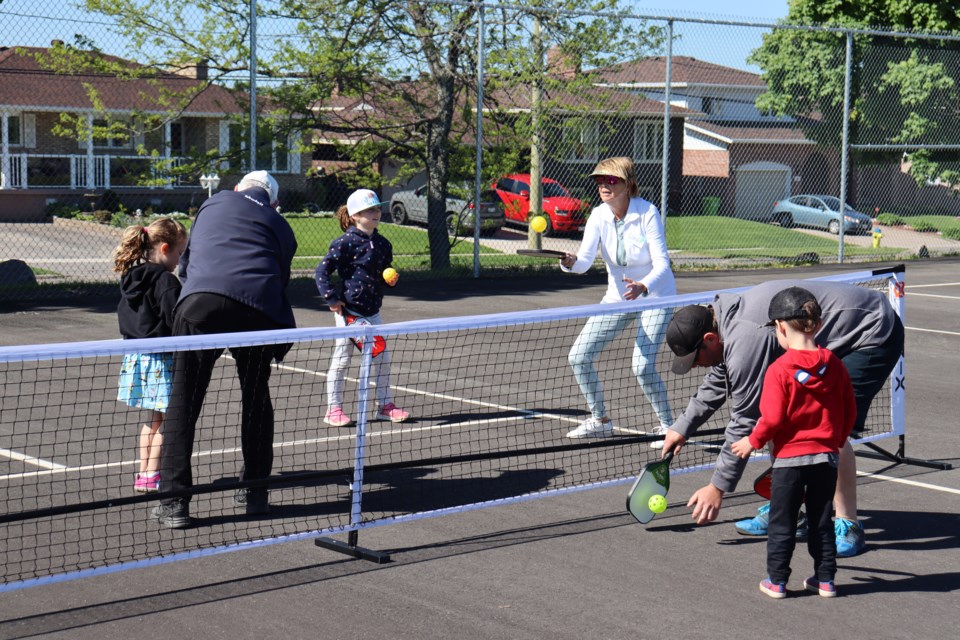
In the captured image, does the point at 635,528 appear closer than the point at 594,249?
Yes

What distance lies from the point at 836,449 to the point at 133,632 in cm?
323

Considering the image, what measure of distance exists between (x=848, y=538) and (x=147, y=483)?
403 cm

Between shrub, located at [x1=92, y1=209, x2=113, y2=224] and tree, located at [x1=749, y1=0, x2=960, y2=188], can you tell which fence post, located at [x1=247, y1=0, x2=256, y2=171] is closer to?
shrub, located at [x1=92, y1=209, x2=113, y2=224]

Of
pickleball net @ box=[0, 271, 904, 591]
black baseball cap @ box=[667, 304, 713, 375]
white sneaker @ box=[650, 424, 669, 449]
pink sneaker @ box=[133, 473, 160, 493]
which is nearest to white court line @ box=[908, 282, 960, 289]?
pickleball net @ box=[0, 271, 904, 591]

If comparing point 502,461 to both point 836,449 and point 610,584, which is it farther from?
point 836,449

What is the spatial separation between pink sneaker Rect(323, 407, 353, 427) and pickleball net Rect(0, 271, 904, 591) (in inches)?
4.0

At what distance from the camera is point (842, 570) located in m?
6.18

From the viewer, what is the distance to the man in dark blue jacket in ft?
21.6

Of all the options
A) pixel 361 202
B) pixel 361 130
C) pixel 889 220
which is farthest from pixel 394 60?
pixel 889 220

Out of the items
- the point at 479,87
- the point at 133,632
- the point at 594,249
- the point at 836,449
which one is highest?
the point at 479,87

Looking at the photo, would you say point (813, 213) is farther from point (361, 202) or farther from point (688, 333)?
point (688, 333)

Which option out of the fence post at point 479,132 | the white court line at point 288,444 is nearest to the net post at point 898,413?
the white court line at point 288,444

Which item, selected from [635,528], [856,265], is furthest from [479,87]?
[635,528]

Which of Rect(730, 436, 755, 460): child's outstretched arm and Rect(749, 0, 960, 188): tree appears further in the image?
Rect(749, 0, 960, 188): tree
